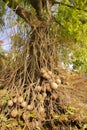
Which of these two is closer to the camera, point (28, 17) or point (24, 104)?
point (24, 104)

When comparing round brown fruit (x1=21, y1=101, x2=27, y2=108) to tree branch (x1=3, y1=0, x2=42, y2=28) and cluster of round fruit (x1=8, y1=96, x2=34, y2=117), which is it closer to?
cluster of round fruit (x1=8, y1=96, x2=34, y2=117)

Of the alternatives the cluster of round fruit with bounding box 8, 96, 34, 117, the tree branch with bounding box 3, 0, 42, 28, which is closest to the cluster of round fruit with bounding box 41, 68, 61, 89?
the cluster of round fruit with bounding box 8, 96, 34, 117

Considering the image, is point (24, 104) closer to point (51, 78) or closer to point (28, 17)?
point (51, 78)

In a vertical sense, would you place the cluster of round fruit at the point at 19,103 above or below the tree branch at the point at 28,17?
below

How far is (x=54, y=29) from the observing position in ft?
15.5

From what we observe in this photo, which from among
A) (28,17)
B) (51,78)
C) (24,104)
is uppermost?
(28,17)

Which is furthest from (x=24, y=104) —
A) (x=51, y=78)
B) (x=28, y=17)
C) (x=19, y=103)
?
(x=28, y=17)

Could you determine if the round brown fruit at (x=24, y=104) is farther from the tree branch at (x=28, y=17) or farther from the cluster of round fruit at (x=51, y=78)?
the tree branch at (x=28, y=17)

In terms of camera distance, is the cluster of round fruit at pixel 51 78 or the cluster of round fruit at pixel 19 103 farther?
the cluster of round fruit at pixel 51 78

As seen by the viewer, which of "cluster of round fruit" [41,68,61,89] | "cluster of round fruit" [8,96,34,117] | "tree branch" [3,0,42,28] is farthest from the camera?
"tree branch" [3,0,42,28]

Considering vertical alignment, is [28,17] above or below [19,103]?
above

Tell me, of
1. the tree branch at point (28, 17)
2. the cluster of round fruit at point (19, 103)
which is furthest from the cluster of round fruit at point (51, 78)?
the tree branch at point (28, 17)

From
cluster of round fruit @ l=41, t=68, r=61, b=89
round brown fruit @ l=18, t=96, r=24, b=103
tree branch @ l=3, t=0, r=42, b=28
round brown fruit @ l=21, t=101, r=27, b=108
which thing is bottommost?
round brown fruit @ l=21, t=101, r=27, b=108

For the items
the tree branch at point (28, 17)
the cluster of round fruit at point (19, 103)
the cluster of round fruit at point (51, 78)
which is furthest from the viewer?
the tree branch at point (28, 17)
